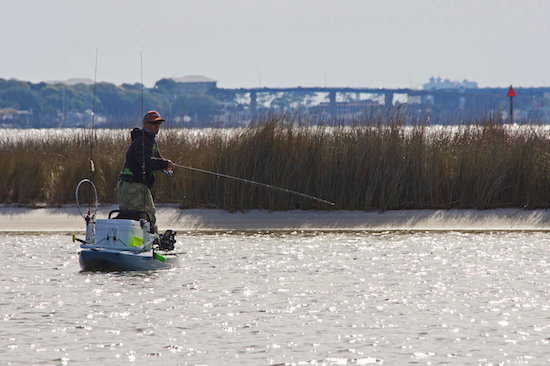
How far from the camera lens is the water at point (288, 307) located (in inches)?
244

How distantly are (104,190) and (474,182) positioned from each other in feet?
24.5

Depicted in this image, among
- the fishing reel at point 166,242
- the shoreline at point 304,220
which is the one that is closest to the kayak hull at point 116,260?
the fishing reel at point 166,242

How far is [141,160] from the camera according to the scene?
33.3ft

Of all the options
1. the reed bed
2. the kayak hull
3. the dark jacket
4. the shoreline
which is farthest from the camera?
the reed bed

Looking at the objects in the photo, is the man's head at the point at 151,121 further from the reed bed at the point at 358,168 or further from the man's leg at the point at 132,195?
the reed bed at the point at 358,168

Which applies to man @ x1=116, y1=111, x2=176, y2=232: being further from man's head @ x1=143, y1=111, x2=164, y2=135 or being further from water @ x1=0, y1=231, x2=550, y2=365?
water @ x1=0, y1=231, x2=550, y2=365

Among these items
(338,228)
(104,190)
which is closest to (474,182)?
(338,228)

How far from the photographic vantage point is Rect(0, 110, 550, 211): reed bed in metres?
15.1

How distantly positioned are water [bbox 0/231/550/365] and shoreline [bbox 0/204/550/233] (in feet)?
6.73

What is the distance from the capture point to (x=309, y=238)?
12.8 metres

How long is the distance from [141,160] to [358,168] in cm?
586

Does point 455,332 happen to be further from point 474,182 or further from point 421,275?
point 474,182

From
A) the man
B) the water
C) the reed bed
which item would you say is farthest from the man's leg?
the reed bed

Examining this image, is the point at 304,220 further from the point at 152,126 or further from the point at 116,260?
the point at 116,260
